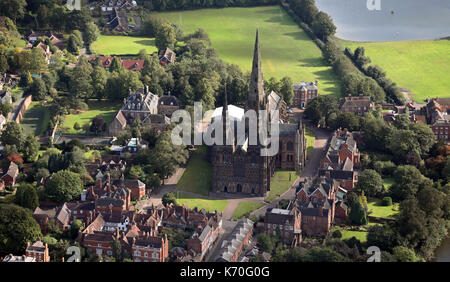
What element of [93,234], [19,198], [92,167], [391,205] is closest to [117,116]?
[92,167]

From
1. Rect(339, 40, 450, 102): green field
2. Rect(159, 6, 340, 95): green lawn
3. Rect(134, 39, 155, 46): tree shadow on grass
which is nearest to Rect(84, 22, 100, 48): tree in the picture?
Rect(134, 39, 155, 46): tree shadow on grass

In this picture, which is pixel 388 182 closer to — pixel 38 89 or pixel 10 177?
pixel 10 177

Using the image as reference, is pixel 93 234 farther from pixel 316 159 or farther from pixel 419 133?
pixel 419 133

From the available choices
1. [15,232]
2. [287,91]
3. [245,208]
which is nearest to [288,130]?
[245,208]

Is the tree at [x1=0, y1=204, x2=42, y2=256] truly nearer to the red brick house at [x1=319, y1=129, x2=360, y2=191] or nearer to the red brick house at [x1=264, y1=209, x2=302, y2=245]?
the red brick house at [x1=264, y1=209, x2=302, y2=245]

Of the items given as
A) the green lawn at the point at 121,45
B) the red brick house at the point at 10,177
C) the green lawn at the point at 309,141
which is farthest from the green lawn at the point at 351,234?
the green lawn at the point at 121,45

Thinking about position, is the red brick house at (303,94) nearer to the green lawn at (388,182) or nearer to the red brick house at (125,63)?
the red brick house at (125,63)
